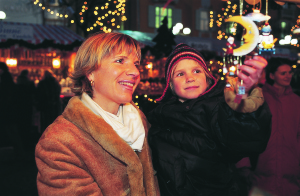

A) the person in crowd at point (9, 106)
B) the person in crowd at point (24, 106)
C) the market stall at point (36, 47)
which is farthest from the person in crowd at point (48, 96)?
the market stall at point (36, 47)

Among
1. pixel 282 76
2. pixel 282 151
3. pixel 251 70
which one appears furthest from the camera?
pixel 282 76

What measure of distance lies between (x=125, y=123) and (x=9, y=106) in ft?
16.5

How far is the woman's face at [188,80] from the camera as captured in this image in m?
1.75

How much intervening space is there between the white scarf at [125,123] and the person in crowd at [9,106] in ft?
16.0

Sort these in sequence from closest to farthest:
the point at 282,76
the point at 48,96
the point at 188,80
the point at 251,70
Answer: the point at 251,70, the point at 188,80, the point at 282,76, the point at 48,96

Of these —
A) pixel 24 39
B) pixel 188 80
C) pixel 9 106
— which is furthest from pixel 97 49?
pixel 24 39

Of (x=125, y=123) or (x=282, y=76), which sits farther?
(x=282, y=76)

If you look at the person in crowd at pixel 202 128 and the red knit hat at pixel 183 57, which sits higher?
the red knit hat at pixel 183 57

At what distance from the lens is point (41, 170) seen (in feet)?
4.32

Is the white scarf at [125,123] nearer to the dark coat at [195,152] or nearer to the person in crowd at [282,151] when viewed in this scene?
the dark coat at [195,152]

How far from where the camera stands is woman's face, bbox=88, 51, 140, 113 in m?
1.65

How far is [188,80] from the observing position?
1753 mm

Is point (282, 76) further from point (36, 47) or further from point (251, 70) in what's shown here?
point (36, 47)

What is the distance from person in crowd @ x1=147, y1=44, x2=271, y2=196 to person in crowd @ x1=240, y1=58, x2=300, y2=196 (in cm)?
152
